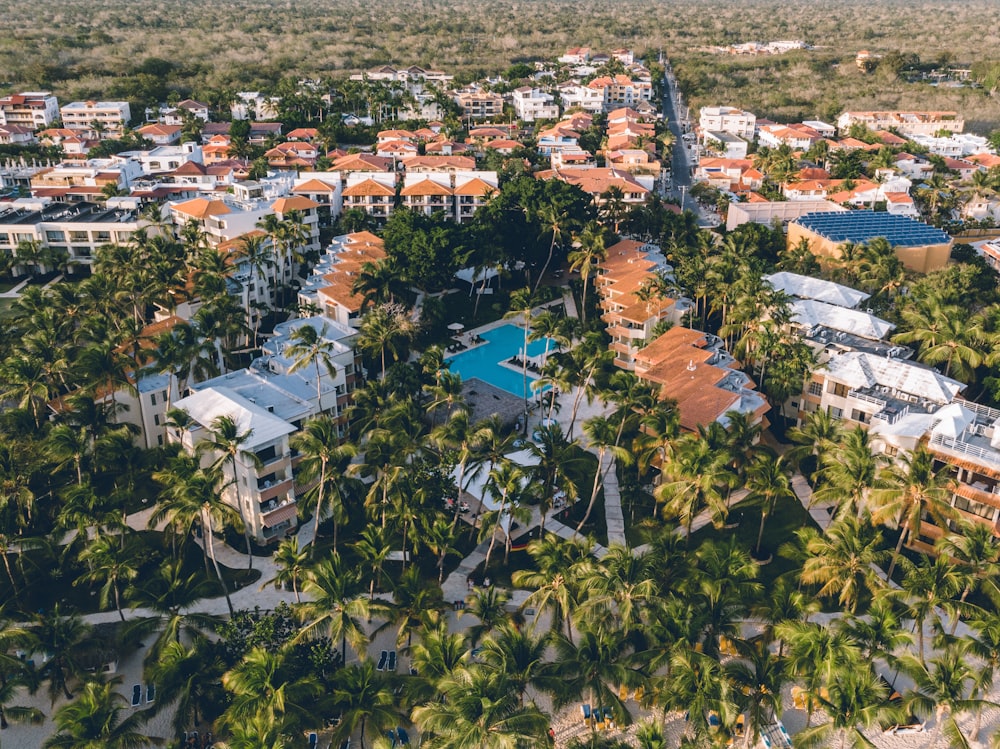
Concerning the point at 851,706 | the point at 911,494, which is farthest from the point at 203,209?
the point at 851,706

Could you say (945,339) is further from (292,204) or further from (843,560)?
(292,204)

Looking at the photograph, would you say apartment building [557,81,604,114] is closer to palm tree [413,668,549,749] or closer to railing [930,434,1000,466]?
railing [930,434,1000,466]

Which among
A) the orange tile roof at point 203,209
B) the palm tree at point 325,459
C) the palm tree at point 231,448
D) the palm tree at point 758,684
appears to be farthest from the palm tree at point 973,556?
the orange tile roof at point 203,209

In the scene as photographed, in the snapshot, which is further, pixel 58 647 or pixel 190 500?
pixel 190 500

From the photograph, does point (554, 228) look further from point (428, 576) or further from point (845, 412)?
point (428, 576)

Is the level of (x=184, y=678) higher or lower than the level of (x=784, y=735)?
higher

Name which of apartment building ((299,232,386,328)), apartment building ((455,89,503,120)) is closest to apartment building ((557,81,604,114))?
apartment building ((455,89,503,120))

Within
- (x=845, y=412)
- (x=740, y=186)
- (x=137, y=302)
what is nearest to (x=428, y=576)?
(x=845, y=412)
